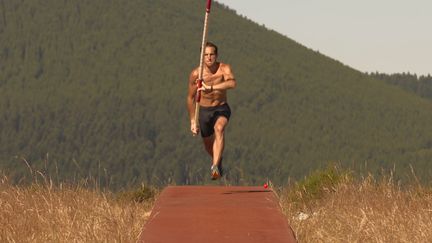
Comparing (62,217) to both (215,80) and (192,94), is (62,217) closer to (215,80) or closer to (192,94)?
(192,94)

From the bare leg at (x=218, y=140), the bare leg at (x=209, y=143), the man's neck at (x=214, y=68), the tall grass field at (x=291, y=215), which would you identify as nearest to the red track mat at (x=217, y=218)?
the tall grass field at (x=291, y=215)

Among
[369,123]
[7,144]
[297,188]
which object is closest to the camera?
[297,188]

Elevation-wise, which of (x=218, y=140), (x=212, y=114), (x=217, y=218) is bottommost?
(x=217, y=218)

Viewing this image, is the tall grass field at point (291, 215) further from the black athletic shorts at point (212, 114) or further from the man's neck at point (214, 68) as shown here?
the man's neck at point (214, 68)

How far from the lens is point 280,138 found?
559 feet

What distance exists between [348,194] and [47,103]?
179612mm

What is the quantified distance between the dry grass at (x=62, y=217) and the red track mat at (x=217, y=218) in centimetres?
38

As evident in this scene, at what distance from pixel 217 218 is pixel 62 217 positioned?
1886 millimetres

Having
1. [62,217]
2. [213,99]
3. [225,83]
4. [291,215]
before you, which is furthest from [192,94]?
[62,217]

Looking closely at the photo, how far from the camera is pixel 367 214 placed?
913 centimetres

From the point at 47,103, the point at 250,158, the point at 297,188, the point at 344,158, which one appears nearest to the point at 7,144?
the point at 47,103

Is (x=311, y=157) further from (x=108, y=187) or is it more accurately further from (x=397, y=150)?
(x=108, y=187)

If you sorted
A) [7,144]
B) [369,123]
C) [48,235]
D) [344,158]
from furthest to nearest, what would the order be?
1. [369,123]
2. [7,144]
3. [344,158]
4. [48,235]

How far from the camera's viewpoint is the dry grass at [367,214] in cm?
818
